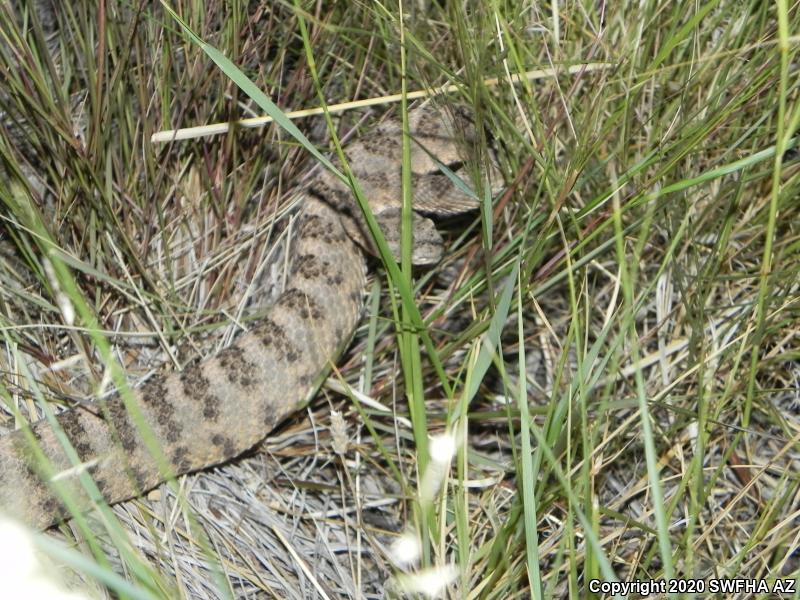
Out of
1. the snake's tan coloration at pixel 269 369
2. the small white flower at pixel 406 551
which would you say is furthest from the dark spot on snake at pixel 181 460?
the small white flower at pixel 406 551

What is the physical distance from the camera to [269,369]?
2.79m

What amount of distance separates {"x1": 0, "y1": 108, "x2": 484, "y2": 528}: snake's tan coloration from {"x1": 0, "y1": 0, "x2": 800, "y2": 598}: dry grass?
0.44ft

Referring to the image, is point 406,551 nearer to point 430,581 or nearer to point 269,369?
point 430,581

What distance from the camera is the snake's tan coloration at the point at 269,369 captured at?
2.52 metres

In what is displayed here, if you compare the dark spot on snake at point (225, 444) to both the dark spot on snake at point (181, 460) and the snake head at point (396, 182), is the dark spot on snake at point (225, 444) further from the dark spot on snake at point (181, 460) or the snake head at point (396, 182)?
the snake head at point (396, 182)

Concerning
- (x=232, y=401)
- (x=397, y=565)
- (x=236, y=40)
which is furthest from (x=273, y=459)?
(x=236, y=40)

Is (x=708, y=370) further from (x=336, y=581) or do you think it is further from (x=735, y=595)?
(x=336, y=581)

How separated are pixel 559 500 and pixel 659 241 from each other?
111 centimetres

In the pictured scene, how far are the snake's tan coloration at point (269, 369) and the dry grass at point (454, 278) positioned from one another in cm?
13

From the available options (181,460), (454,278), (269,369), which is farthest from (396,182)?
(181,460)

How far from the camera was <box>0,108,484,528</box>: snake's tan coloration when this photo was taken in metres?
2.52

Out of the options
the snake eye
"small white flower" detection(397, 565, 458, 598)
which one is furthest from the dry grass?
the snake eye

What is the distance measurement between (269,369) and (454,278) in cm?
89

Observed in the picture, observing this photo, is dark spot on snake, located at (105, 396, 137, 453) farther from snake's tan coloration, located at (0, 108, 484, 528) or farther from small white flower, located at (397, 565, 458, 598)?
small white flower, located at (397, 565, 458, 598)
